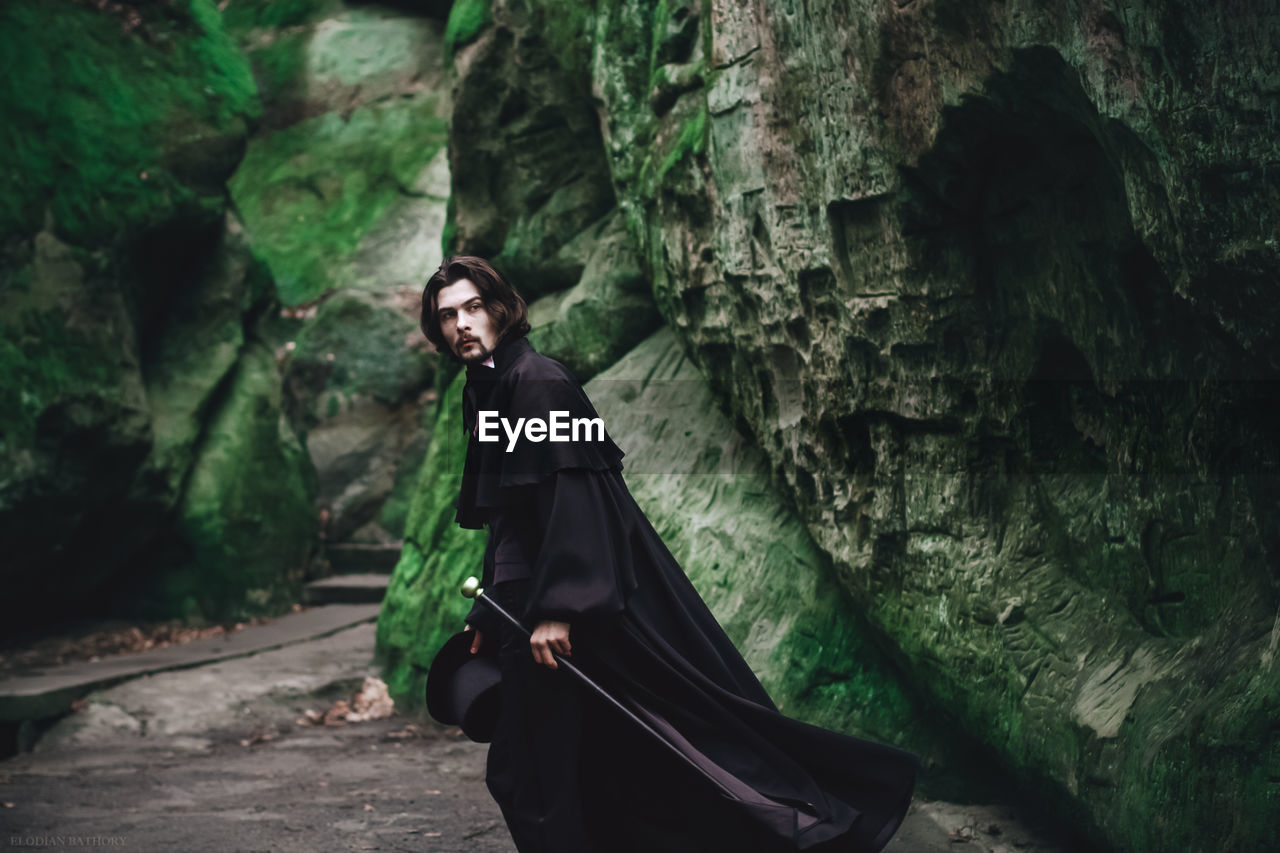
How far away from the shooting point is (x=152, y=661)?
26.4 ft

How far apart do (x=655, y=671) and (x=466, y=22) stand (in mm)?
5619

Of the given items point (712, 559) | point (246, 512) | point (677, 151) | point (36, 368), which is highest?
point (677, 151)

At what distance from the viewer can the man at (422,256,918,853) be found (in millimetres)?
3076

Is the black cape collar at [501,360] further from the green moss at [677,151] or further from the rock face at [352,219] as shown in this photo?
the rock face at [352,219]

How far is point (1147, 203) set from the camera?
3318 mm

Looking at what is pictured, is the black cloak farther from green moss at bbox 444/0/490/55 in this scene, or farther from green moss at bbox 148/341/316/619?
green moss at bbox 148/341/316/619

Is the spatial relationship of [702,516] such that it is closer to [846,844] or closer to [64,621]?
[846,844]

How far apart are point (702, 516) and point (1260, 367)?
2899 millimetres

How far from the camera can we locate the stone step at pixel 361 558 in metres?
11.3

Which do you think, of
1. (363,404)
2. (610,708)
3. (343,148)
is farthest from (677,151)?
(343,148)

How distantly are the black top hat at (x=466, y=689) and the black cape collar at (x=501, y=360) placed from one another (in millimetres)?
729

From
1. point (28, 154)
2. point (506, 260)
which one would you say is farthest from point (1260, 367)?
point (28, 154)

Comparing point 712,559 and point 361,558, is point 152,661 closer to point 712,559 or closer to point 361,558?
point 361,558

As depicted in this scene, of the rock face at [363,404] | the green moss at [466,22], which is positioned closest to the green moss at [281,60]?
the rock face at [363,404]
